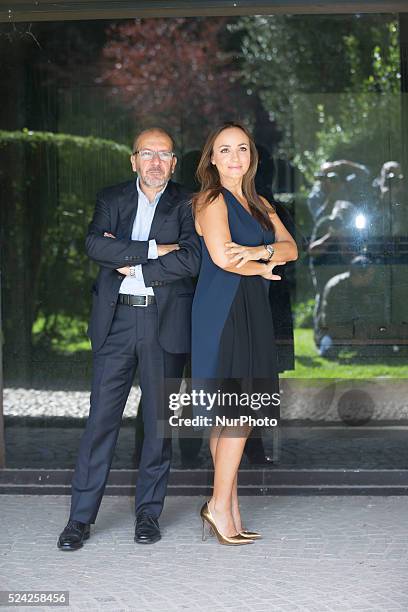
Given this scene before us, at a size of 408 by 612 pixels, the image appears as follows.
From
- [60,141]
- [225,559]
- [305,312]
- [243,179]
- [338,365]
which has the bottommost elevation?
[225,559]

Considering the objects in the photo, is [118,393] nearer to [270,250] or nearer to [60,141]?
[270,250]

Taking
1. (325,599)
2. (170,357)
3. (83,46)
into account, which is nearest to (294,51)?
(83,46)

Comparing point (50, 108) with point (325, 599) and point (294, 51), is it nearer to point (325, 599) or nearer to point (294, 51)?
point (294, 51)

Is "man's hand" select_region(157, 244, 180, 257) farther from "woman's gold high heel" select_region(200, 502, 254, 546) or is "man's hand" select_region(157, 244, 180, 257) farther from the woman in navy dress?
"woman's gold high heel" select_region(200, 502, 254, 546)

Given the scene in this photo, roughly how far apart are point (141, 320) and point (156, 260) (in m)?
0.31

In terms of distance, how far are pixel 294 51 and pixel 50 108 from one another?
57.3 inches

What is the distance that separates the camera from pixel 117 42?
748cm

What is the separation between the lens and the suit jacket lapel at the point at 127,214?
612 cm

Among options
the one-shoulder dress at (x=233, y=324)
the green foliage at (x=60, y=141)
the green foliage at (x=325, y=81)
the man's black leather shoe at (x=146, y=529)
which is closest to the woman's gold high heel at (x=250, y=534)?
the man's black leather shoe at (x=146, y=529)

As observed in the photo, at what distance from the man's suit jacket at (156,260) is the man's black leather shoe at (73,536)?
832mm

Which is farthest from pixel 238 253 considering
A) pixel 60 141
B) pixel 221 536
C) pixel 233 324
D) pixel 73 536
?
pixel 60 141

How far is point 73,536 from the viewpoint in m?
5.99

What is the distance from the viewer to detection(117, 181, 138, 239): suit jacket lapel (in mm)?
6117

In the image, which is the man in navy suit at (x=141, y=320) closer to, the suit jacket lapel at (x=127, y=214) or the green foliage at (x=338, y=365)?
the suit jacket lapel at (x=127, y=214)
